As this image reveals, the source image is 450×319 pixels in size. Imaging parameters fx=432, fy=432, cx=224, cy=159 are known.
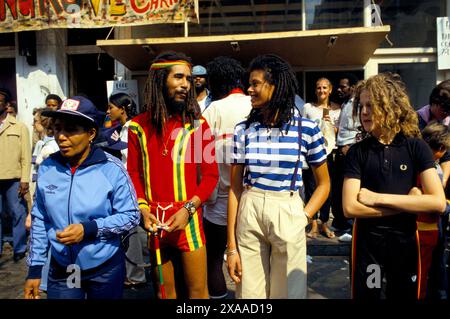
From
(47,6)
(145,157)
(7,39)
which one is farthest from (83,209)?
(7,39)

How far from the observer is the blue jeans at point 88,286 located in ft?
8.17

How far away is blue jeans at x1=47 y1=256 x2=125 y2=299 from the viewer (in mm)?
2490

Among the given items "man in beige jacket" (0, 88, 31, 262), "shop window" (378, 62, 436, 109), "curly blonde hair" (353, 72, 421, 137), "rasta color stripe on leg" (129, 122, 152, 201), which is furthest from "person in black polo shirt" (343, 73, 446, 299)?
"shop window" (378, 62, 436, 109)

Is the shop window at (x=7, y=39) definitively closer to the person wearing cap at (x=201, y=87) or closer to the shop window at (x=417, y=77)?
the person wearing cap at (x=201, y=87)

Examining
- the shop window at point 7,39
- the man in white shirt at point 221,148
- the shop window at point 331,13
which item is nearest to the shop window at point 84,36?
the shop window at point 7,39

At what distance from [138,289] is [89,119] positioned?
8.59ft

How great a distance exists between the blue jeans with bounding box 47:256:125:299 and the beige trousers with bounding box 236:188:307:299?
77 centimetres

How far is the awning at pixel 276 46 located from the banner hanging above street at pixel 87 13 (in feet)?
1.54

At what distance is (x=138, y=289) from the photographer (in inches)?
182

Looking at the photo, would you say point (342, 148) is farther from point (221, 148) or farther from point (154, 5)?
point (154, 5)

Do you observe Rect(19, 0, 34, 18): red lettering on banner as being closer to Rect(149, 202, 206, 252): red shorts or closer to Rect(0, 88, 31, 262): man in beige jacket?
Rect(0, 88, 31, 262): man in beige jacket

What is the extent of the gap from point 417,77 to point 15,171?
685 centimetres
